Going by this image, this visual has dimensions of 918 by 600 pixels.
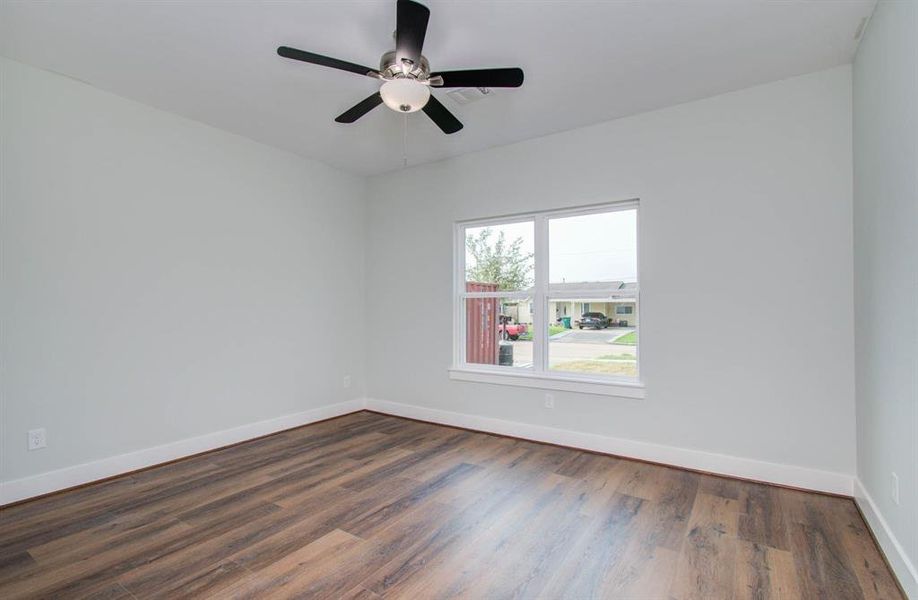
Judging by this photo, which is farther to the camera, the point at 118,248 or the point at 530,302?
the point at 530,302

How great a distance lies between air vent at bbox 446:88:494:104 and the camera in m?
3.03

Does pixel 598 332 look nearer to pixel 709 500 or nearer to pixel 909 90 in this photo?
pixel 709 500

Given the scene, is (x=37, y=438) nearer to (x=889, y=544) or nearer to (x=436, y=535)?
(x=436, y=535)

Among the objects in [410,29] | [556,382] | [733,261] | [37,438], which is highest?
[410,29]

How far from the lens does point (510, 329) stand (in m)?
4.25

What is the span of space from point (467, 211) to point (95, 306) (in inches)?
122

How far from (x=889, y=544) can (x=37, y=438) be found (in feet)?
15.7

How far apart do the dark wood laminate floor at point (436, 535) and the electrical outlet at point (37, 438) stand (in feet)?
1.12

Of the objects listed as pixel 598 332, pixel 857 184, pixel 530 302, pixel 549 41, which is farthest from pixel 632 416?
pixel 549 41

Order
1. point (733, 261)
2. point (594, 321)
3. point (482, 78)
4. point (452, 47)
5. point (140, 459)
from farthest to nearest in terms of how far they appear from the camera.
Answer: point (594, 321), point (140, 459), point (733, 261), point (452, 47), point (482, 78)

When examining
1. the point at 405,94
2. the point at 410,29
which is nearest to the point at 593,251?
the point at 405,94

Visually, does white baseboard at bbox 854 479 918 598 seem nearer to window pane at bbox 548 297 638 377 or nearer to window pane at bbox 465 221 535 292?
window pane at bbox 548 297 638 377

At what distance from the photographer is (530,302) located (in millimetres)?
4098

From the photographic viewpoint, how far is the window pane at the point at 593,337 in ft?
11.7
